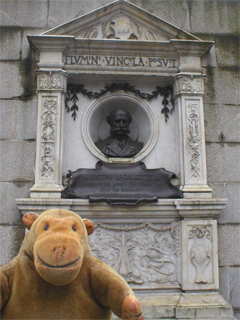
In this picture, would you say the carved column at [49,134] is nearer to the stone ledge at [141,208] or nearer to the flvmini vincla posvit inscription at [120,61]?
the stone ledge at [141,208]

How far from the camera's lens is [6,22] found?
268 inches

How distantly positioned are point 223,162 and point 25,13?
5338 millimetres

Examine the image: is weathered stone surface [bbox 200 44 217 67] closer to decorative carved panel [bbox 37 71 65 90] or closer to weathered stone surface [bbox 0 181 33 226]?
decorative carved panel [bbox 37 71 65 90]

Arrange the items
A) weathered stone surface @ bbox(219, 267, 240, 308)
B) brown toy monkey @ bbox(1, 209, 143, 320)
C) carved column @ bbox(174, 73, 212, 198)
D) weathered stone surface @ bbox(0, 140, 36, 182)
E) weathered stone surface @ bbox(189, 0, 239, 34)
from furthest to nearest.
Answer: weathered stone surface @ bbox(189, 0, 239, 34)
weathered stone surface @ bbox(0, 140, 36, 182)
carved column @ bbox(174, 73, 212, 198)
weathered stone surface @ bbox(219, 267, 240, 308)
brown toy monkey @ bbox(1, 209, 143, 320)

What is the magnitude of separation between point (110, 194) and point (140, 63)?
2796mm

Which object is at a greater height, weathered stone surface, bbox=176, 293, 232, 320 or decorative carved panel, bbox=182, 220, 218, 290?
decorative carved panel, bbox=182, 220, 218, 290

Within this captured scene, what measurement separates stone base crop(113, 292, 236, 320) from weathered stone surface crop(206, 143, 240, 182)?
2.24m

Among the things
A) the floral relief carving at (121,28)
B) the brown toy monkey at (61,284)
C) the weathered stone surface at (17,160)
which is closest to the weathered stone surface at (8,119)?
the weathered stone surface at (17,160)

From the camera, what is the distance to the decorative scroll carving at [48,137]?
585 centimetres

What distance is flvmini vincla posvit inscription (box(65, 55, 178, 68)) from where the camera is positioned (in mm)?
6387

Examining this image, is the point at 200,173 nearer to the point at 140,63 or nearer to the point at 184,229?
the point at 184,229

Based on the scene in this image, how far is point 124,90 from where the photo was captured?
667cm

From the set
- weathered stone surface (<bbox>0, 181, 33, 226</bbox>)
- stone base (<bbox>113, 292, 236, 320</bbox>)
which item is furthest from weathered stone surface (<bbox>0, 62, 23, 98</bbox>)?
stone base (<bbox>113, 292, 236, 320</bbox>)

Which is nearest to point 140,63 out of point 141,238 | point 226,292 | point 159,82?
point 159,82
